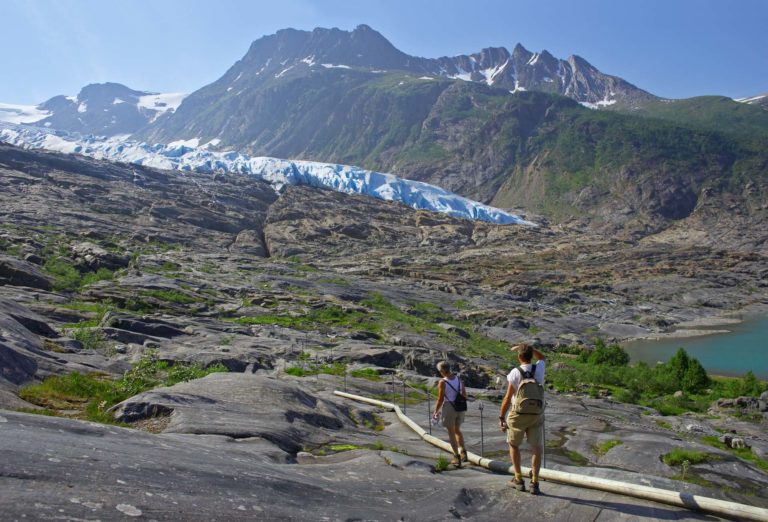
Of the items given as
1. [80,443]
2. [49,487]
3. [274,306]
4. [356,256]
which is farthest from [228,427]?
[356,256]

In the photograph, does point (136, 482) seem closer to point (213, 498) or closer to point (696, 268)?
point (213, 498)

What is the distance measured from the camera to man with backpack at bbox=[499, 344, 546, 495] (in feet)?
33.5

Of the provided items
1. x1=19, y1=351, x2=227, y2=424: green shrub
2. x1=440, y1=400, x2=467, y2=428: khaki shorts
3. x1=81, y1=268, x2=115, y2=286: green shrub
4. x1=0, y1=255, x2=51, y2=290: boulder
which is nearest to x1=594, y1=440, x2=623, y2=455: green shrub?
x1=440, y1=400, x2=467, y2=428: khaki shorts

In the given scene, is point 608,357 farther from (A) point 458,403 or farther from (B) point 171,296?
(A) point 458,403

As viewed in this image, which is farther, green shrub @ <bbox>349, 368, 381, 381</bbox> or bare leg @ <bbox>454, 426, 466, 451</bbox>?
green shrub @ <bbox>349, 368, 381, 381</bbox>

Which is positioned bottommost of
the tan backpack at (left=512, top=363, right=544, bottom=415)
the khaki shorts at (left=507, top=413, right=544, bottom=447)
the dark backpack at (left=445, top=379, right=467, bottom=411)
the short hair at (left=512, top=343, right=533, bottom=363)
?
the dark backpack at (left=445, top=379, right=467, bottom=411)

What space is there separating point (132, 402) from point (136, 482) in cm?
657

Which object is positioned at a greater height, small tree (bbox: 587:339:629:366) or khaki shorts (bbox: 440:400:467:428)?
khaki shorts (bbox: 440:400:467:428)

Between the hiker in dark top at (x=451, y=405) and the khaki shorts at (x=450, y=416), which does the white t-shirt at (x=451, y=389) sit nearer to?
the hiker in dark top at (x=451, y=405)

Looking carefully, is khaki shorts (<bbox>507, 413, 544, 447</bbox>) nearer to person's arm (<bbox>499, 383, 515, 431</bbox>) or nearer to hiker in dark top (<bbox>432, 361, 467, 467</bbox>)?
person's arm (<bbox>499, 383, 515, 431</bbox>)

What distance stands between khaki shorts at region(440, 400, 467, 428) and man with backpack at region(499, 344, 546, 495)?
2.37m

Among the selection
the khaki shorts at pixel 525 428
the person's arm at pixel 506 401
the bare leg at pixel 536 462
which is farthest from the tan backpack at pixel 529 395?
the bare leg at pixel 536 462

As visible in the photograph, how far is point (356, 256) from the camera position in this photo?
13688 cm

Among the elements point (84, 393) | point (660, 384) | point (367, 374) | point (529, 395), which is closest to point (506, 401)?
point (529, 395)
